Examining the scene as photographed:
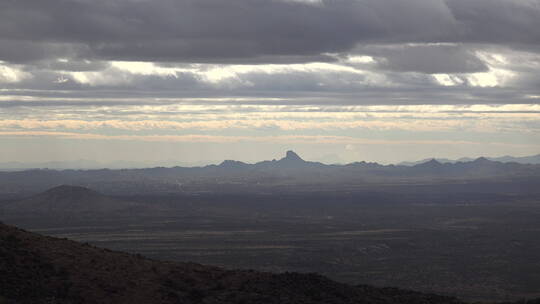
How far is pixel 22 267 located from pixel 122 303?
7487 mm

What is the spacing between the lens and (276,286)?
53.9 meters

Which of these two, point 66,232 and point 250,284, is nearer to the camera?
point 250,284

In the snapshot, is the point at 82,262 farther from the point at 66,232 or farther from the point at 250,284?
the point at 66,232

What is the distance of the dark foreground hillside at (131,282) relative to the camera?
48062 millimetres

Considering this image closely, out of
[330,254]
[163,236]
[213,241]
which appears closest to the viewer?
[330,254]

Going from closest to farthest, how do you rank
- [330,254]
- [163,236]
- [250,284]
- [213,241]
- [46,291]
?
1. [46,291]
2. [250,284]
3. [330,254]
4. [213,241]
5. [163,236]

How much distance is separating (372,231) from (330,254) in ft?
153

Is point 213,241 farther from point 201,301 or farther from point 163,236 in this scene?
point 201,301

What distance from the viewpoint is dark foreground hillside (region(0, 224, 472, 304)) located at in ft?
158

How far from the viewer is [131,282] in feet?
169

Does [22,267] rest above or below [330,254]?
above

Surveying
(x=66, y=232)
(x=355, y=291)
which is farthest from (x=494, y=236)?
(x=355, y=291)

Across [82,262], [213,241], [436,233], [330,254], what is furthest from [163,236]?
[82,262]

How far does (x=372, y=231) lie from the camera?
7692 inches
